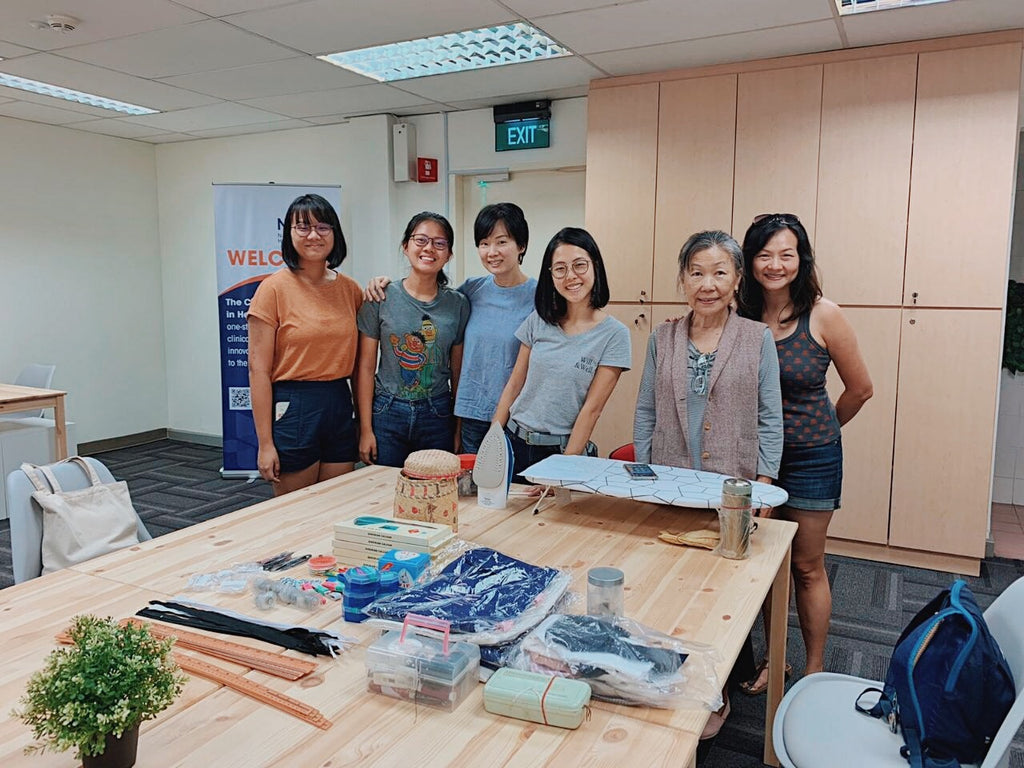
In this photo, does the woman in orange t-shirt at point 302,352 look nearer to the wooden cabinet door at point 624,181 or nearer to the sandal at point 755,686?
the sandal at point 755,686

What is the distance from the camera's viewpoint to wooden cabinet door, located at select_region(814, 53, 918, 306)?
3627 mm

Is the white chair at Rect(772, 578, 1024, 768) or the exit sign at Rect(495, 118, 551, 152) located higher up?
the exit sign at Rect(495, 118, 551, 152)

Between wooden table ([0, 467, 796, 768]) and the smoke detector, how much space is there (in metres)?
2.59

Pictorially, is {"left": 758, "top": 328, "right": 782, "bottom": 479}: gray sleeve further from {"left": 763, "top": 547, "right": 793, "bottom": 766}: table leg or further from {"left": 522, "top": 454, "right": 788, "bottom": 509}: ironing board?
{"left": 763, "top": 547, "right": 793, "bottom": 766}: table leg

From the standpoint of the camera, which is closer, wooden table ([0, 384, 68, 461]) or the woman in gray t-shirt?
the woman in gray t-shirt

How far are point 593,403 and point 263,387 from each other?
1181mm

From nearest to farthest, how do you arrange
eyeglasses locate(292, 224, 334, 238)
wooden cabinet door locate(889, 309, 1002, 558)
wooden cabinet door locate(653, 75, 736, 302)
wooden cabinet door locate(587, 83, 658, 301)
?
eyeglasses locate(292, 224, 334, 238), wooden cabinet door locate(889, 309, 1002, 558), wooden cabinet door locate(653, 75, 736, 302), wooden cabinet door locate(587, 83, 658, 301)

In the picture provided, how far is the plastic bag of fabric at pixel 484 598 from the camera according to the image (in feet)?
4.03

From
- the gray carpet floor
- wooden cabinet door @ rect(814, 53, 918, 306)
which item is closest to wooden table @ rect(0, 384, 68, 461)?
the gray carpet floor

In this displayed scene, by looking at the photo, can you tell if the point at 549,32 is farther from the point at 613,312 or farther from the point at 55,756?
the point at 55,756

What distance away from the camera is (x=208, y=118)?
211 inches

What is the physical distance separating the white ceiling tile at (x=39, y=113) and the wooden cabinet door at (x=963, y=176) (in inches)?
211

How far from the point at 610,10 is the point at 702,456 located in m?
2.10

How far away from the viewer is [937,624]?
54.4 inches
